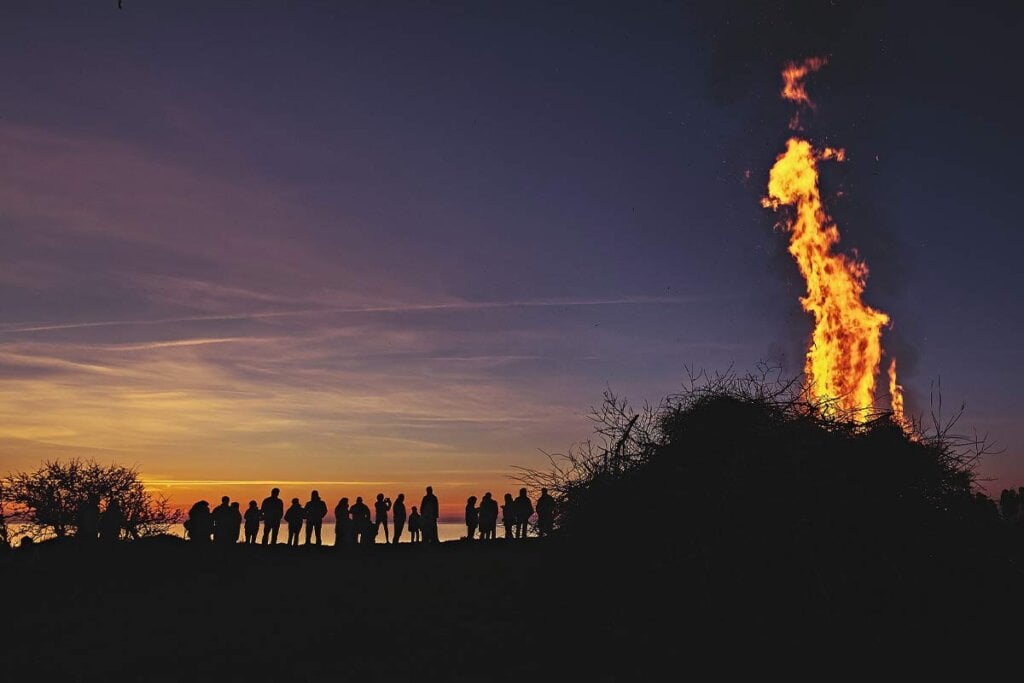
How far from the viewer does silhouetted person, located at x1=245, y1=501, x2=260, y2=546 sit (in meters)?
28.2

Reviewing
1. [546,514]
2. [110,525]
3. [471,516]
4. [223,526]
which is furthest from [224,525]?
[546,514]

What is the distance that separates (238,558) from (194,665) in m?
9.70

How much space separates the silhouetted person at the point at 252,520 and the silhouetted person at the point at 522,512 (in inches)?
331

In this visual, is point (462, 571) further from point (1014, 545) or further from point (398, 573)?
point (1014, 545)

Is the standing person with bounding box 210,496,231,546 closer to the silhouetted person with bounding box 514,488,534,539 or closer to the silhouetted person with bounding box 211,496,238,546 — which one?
the silhouetted person with bounding box 211,496,238,546

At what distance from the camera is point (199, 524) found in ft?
90.4

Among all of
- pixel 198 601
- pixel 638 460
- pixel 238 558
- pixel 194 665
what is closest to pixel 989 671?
pixel 638 460

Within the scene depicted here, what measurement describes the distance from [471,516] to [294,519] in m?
5.79

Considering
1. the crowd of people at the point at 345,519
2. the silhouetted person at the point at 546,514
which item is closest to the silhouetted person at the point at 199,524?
the crowd of people at the point at 345,519

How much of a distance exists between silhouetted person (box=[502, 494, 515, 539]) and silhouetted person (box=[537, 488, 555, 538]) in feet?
35.8

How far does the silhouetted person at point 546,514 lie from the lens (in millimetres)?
18438

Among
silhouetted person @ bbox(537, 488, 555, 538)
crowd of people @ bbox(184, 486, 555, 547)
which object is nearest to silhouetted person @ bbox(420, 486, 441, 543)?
crowd of people @ bbox(184, 486, 555, 547)

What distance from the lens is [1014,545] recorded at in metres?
15.8

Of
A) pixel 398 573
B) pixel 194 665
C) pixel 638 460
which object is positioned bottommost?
pixel 194 665
